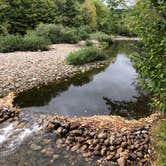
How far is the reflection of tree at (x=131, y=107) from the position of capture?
11262 millimetres

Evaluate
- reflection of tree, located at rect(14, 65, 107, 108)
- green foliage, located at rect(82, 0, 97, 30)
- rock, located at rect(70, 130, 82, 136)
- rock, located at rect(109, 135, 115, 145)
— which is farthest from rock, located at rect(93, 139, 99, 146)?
green foliage, located at rect(82, 0, 97, 30)

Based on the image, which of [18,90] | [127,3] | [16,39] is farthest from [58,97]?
[16,39]

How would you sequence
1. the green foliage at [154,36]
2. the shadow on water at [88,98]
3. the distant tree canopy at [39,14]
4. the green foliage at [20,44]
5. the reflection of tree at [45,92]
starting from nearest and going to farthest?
1. the green foliage at [154,36]
2. the shadow on water at [88,98]
3. the reflection of tree at [45,92]
4. the green foliage at [20,44]
5. the distant tree canopy at [39,14]

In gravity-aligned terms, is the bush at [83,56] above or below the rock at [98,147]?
above

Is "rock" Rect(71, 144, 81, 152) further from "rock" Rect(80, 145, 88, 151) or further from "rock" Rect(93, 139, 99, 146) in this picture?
"rock" Rect(93, 139, 99, 146)

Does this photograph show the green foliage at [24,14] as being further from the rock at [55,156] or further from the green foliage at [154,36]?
the green foliage at [154,36]

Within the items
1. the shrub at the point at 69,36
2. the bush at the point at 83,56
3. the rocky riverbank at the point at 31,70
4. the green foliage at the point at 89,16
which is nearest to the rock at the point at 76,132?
the rocky riverbank at the point at 31,70

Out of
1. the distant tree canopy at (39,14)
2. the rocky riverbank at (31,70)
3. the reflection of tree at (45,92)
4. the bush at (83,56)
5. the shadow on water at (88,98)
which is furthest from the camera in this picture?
the distant tree canopy at (39,14)

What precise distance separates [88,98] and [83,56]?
777 centimetres

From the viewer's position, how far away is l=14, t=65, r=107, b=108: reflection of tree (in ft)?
40.8

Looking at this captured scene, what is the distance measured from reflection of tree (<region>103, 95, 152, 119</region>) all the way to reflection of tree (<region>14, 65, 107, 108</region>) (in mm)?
2477

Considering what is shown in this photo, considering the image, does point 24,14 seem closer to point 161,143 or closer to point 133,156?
point 133,156

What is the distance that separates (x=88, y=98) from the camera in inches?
524

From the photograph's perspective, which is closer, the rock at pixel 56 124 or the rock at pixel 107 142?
the rock at pixel 107 142
